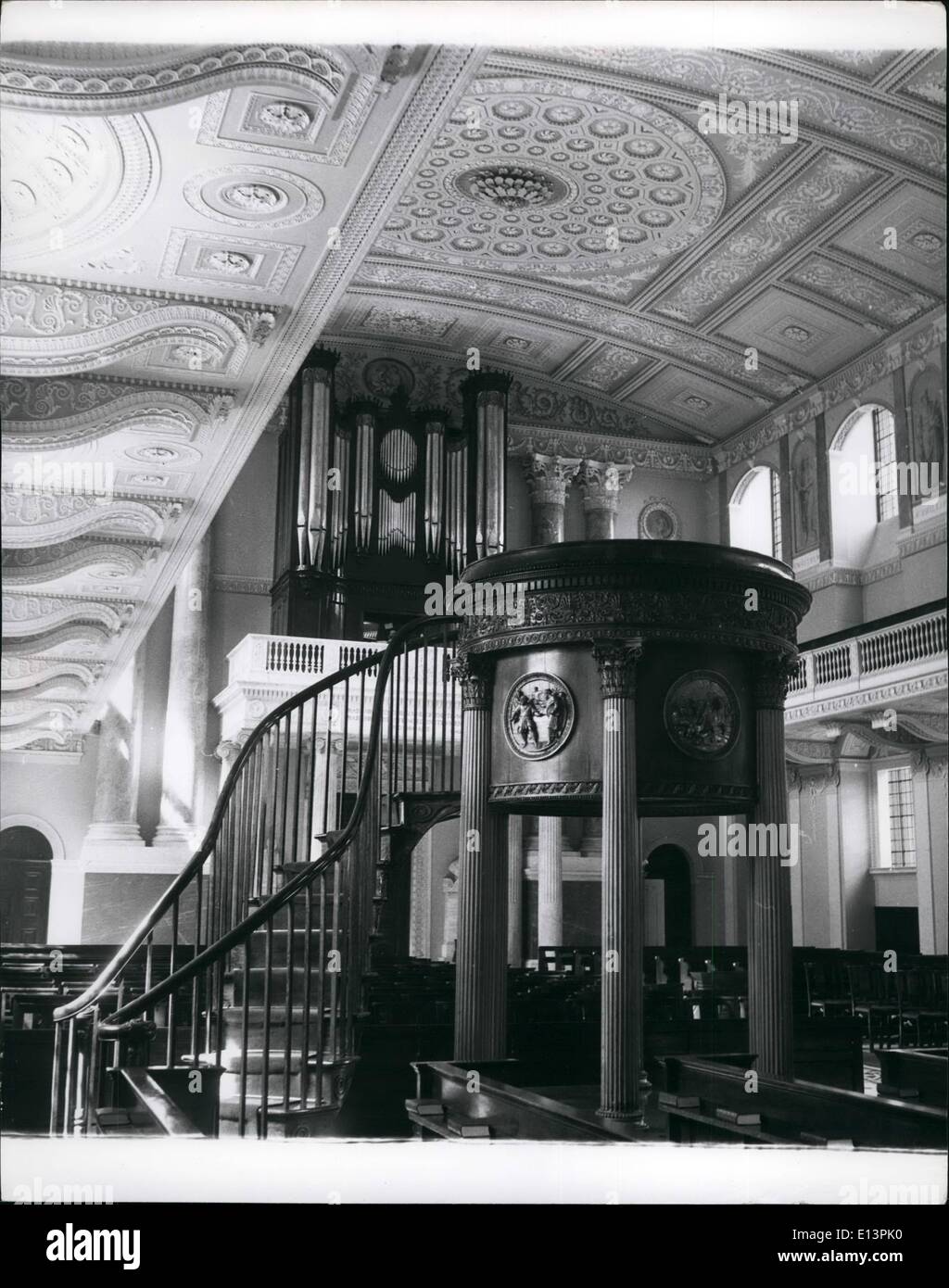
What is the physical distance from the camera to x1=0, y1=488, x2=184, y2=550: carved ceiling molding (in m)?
10.1

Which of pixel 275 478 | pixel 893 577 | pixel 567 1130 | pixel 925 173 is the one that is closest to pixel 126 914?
pixel 275 478

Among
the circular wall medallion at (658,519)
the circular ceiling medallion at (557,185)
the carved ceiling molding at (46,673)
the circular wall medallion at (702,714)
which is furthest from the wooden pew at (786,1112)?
the circular wall medallion at (658,519)

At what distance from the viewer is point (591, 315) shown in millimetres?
18141

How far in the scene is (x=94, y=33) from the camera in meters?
4.05

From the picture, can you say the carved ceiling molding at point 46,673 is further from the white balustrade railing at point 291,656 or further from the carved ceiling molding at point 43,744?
the carved ceiling molding at point 43,744

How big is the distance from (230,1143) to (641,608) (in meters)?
2.60

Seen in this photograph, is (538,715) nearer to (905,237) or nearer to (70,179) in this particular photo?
(70,179)

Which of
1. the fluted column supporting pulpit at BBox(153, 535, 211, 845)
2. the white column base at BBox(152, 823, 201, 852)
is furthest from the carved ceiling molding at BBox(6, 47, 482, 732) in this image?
the white column base at BBox(152, 823, 201, 852)

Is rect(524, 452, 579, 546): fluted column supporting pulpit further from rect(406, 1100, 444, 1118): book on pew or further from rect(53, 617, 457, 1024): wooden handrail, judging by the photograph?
rect(406, 1100, 444, 1118): book on pew

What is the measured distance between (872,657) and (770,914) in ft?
34.2

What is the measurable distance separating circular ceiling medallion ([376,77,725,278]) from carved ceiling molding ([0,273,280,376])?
7.14 m

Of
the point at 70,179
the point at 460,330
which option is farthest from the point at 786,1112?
the point at 460,330

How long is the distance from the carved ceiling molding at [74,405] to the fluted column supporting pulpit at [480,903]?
11.6ft
